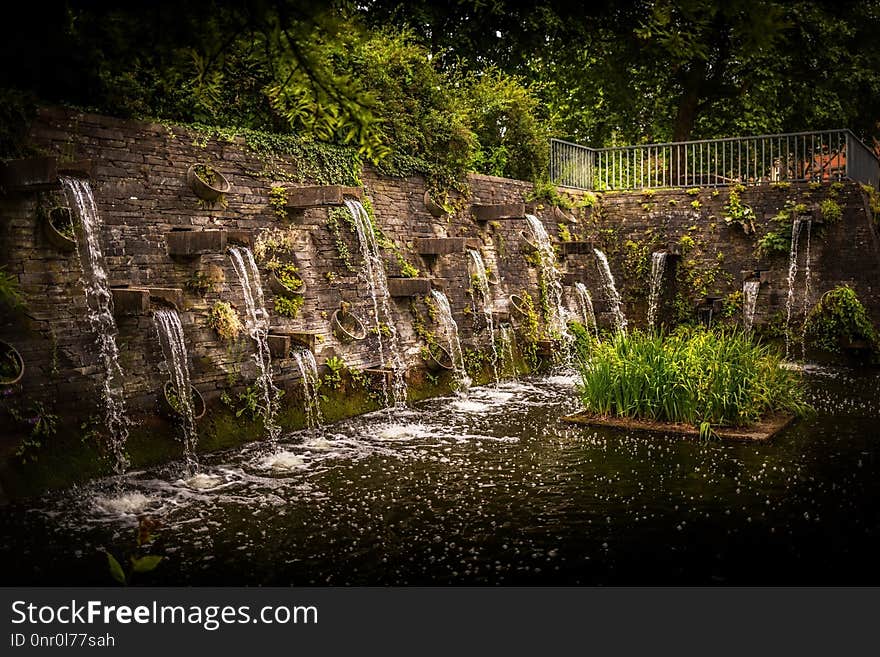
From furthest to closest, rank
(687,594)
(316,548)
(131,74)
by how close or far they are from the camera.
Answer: (131,74), (316,548), (687,594)

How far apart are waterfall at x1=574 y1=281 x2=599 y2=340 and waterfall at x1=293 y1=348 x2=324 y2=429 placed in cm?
756

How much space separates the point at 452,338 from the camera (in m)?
12.1

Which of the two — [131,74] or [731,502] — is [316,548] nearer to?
[731,502]

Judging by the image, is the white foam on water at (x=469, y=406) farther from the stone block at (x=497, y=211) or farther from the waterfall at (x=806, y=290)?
the waterfall at (x=806, y=290)

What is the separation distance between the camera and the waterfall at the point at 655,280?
55.1 feet

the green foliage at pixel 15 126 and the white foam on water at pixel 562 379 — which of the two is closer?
the green foliage at pixel 15 126

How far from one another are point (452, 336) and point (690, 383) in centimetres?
422

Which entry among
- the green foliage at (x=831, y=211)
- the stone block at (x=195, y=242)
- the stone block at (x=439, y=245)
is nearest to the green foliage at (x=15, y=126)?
the stone block at (x=195, y=242)

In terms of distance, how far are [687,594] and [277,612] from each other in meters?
2.19

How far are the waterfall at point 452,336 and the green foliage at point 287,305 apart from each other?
2.69m

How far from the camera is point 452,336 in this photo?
12141 millimetres

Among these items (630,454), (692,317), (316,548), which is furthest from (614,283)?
(316,548)

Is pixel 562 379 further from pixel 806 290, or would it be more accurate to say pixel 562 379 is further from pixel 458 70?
pixel 458 70

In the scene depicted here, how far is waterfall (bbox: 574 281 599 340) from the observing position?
15805 mm
